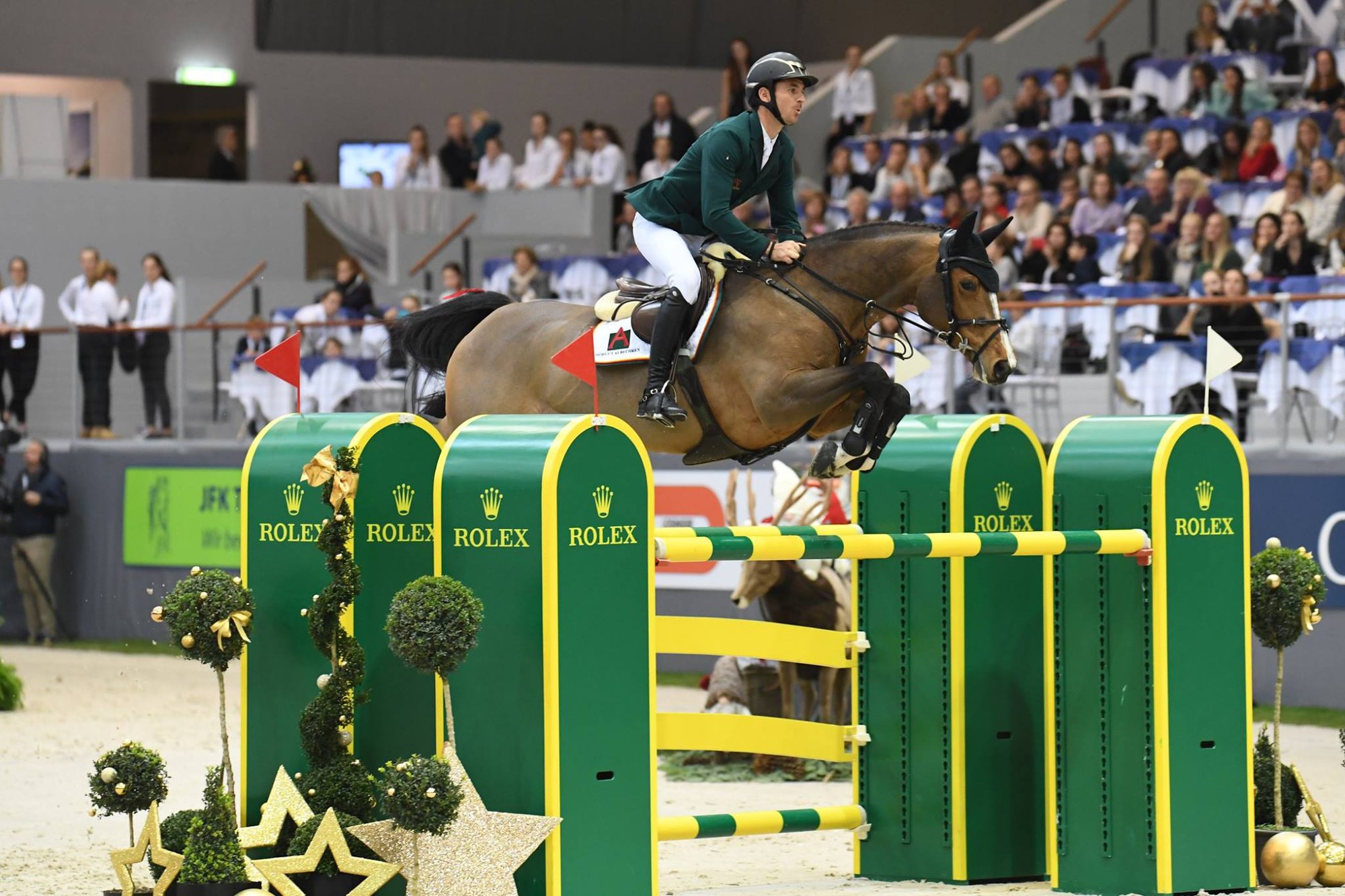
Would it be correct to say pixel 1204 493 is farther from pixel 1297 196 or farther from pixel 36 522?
pixel 36 522

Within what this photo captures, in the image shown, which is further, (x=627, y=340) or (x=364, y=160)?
(x=364, y=160)

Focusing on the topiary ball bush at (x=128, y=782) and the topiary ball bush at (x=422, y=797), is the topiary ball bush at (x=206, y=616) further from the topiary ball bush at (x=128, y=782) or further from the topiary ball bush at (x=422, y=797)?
the topiary ball bush at (x=422, y=797)

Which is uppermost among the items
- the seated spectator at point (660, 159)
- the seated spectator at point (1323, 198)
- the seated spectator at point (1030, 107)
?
the seated spectator at point (1030, 107)

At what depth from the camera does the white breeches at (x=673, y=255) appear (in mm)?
6809

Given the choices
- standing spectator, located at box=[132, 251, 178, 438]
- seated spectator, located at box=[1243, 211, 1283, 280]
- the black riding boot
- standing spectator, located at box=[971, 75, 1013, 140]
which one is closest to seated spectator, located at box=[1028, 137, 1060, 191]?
standing spectator, located at box=[971, 75, 1013, 140]

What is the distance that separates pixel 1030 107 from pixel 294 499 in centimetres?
1277

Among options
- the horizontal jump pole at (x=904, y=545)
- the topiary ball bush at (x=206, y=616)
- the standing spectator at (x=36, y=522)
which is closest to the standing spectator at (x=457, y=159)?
the standing spectator at (x=36, y=522)

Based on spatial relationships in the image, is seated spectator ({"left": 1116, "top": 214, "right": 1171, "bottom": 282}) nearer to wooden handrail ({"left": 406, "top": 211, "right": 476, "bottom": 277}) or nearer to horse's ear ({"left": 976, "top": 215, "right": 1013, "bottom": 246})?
horse's ear ({"left": 976, "top": 215, "right": 1013, "bottom": 246})

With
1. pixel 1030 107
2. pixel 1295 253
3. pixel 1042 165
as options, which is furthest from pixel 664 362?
pixel 1030 107

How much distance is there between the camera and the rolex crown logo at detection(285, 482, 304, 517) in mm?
5438

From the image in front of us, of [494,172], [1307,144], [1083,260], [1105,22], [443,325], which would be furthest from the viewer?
[1105,22]

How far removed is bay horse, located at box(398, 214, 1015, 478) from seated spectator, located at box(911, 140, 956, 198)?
961 cm

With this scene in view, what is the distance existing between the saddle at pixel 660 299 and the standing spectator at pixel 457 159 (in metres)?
13.2

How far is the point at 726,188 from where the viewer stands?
21.8 feet
